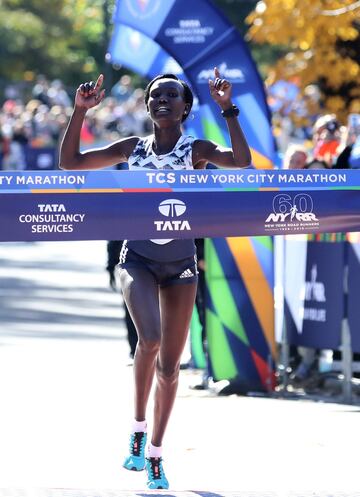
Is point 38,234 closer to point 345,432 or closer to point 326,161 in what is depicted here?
point 345,432

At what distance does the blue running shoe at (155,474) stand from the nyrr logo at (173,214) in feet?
3.68

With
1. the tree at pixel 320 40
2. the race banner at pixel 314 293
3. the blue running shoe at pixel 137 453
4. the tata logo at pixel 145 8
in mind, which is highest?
the tree at pixel 320 40

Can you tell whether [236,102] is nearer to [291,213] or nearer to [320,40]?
[291,213]

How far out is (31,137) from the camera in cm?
3622

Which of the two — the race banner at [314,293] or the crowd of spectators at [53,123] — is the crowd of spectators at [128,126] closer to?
the crowd of spectators at [53,123]

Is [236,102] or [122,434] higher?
[236,102]

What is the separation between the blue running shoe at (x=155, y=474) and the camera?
7426 mm

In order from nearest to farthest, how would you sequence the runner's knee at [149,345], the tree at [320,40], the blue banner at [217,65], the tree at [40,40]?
1. the runner's knee at [149,345]
2. the blue banner at [217,65]
3. the tree at [320,40]
4. the tree at [40,40]

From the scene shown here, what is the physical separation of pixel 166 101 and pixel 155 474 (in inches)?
70.7

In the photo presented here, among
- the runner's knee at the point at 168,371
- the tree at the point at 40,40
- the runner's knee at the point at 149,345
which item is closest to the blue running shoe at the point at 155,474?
the runner's knee at the point at 168,371

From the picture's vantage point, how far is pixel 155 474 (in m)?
7.47

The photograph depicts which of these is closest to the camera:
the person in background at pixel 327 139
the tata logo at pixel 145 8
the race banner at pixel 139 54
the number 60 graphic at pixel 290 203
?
the number 60 graphic at pixel 290 203

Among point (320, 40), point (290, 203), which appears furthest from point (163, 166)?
point (320, 40)

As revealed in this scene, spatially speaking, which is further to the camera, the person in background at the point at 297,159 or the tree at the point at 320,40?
the tree at the point at 320,40
